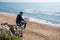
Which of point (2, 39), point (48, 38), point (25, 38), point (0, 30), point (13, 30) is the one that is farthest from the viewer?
point (48, 38)

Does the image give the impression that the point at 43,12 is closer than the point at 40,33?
No

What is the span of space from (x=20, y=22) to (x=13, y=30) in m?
1.70

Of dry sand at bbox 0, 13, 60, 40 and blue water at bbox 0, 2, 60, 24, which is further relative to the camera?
blue water at bbox 0, 2, 60, 24

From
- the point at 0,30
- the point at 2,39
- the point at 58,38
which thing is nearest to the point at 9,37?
the point at 2,39

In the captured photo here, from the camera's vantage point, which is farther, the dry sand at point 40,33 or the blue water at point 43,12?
the blue water at point 43,12

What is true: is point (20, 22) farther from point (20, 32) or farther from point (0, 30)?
point (0, 30)

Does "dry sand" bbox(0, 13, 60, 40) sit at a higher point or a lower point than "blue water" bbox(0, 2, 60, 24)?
higher

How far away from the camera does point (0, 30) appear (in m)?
9.14

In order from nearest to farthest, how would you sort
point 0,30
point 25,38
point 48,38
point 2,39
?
point 2,39 → point 0,30 → point 25,38 → point 48,38

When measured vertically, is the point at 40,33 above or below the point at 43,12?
above

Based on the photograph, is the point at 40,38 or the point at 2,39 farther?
the point at 40,38

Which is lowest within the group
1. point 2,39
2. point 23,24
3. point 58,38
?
point 58,38

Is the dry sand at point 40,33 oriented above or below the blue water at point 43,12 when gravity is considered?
above

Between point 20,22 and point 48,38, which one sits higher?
point 20,22
